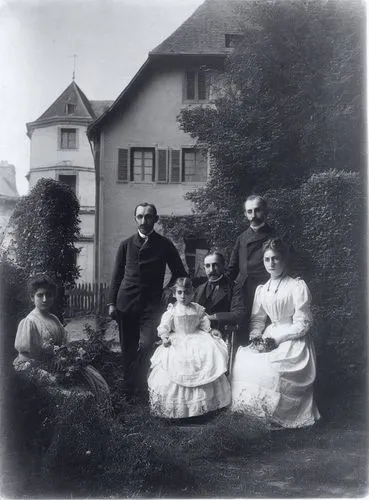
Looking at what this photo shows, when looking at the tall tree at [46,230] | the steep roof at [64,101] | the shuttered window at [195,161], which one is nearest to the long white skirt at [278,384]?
the tall tree at [46,230]

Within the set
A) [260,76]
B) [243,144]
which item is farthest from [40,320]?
[260,76]

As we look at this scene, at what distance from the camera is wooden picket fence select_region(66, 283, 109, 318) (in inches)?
327

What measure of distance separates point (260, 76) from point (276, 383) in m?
7.19

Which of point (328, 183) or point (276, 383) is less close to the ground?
point (328, 183)

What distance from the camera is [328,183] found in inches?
262

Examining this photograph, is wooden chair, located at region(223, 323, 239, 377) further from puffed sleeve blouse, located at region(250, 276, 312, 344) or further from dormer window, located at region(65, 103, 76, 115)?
dormer window, located at region(65, 103, 76, 115)

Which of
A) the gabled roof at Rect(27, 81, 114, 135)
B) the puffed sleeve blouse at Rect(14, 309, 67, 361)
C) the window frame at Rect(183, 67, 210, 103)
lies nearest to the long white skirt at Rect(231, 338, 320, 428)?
the puffed sleeve blouse at Rect(14, 309, 67, 361)

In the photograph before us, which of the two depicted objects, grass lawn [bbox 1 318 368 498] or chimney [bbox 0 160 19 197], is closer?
grass lawn [bbox 1 318 368 498]

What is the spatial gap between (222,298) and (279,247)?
0.82 metres

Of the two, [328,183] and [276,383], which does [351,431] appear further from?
[328,183]

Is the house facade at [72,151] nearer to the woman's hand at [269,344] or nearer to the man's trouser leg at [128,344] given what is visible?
the man's trouser leg at [128,344]

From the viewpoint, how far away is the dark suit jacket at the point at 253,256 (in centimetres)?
572

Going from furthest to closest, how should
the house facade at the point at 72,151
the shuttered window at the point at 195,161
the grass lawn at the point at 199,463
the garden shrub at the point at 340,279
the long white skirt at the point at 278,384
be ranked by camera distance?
the shuttered window at the point at 195,161 < the house facade at the point at 72,151 < the garden shrub at the point at 340,279 < the long white skirt at the point at 278,384 < the grass lawn at the point at 199,463

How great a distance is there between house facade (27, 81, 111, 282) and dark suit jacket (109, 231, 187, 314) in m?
1.64
